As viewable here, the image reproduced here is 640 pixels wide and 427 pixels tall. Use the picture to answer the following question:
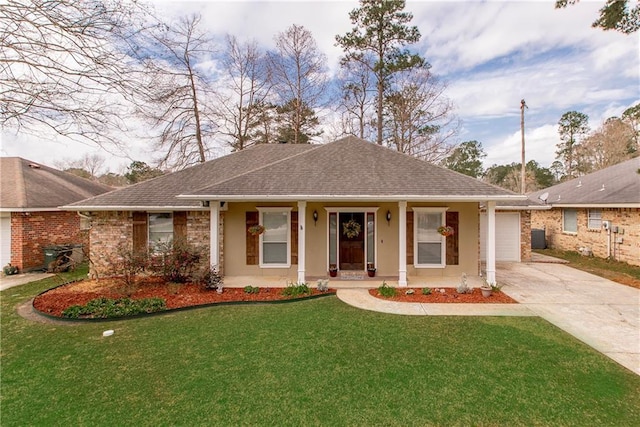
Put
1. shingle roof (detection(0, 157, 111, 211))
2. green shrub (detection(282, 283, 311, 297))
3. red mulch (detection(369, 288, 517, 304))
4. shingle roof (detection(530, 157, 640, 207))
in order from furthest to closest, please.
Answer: shingle roof (detection(530, 157, 640, 207)) → shingle roof (detection(0, 157, 111, 211)) → green shrub (detection(282, 283, 311, 297)) → red mulch (detection(369, 288, 517, 304))

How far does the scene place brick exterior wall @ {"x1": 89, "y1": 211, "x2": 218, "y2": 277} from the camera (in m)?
9.72

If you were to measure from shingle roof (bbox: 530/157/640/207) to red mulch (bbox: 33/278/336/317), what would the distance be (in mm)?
13082

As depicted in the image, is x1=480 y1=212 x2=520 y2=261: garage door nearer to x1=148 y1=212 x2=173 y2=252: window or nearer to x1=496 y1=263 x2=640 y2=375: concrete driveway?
x1=496 y1=263 x2=640 y2=375: concrete driveway

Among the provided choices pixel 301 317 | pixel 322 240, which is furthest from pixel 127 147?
pixel 322 240

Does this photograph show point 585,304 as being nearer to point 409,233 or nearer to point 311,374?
point 409,233

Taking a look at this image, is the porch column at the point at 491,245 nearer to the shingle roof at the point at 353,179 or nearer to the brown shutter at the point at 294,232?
the shingle roof at the point at 353,179

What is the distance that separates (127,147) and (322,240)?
5975mm

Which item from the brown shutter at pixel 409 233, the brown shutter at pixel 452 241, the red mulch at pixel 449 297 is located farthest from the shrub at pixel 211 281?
the brown shutter at pixel 452 241

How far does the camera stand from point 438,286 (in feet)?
27.9

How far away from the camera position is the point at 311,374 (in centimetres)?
414

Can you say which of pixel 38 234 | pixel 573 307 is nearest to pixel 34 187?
pixel 38 234

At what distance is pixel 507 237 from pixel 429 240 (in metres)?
6.08

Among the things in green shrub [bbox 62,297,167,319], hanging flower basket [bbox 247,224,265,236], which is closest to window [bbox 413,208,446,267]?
hanging flower basket [bbox 247,224,265,236]

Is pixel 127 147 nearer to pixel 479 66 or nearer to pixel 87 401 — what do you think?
pixel 87 401
